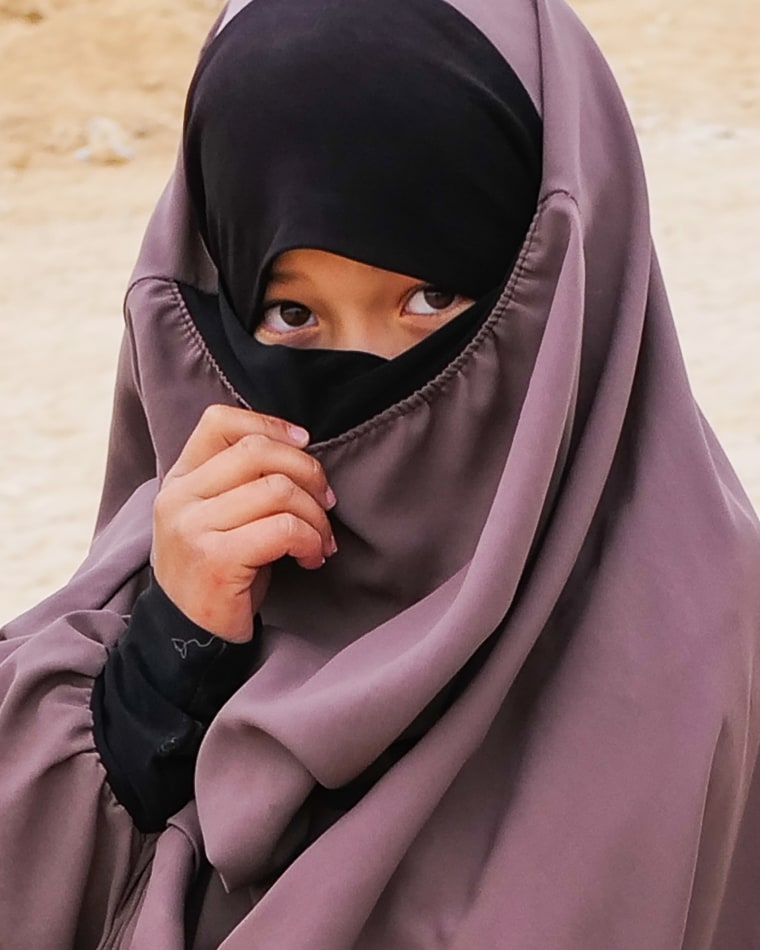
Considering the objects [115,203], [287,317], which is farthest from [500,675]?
[115,203]

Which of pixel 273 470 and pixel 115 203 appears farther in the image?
pixel 115 203

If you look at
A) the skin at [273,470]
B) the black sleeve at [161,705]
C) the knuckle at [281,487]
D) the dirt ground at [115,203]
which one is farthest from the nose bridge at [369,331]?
the dirt ground at [115,203]

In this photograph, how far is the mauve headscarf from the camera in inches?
33.9

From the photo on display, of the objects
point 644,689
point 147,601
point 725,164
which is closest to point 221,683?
point 147,601

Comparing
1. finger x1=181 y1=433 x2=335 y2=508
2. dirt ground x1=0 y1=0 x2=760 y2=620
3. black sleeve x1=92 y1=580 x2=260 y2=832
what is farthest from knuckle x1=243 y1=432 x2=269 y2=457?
dirt ground x1=0 y1=0 x2=760 y2=620

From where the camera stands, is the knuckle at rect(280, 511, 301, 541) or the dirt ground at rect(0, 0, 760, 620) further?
the dirt ground at rect(0, 0, 760, 620)

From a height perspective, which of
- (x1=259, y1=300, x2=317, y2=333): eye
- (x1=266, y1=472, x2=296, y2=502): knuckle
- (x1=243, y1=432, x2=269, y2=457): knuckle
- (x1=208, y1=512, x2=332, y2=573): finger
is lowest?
(x1=208, y1=512, x2=332, y2=573): finger

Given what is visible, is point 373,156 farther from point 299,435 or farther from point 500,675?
point 500,675

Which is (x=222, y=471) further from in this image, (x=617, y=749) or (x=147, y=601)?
(x=617, y=749)

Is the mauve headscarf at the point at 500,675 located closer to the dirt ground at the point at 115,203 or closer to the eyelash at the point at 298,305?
the eyelash at the point at 298,305

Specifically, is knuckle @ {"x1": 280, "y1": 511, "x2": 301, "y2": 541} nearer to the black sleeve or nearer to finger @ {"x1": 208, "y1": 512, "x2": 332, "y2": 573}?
finger @ {"x1": 208, "y1": 512, "x2": 332, "y2": 573}

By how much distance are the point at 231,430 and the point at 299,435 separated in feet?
0.15

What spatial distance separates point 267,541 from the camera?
2.91 ft

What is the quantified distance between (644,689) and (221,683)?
0.97ft
